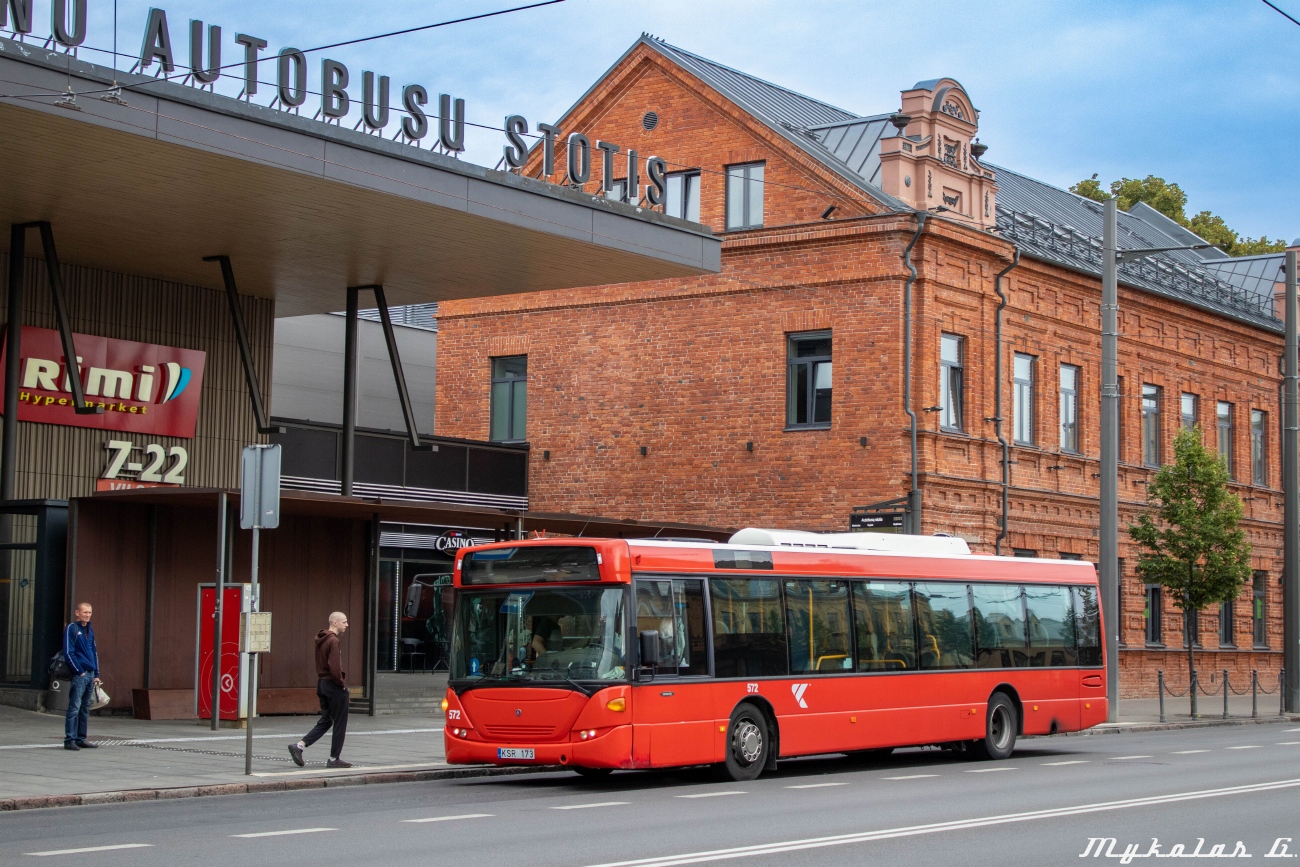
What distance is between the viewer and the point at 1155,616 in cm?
3953

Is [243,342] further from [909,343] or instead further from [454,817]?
[454,817]

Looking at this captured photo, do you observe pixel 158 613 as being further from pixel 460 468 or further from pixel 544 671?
pixel 460 468

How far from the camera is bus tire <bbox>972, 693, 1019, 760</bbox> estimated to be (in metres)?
20.9

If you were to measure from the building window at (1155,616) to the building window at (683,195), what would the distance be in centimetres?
1391

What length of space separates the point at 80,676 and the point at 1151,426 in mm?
27657

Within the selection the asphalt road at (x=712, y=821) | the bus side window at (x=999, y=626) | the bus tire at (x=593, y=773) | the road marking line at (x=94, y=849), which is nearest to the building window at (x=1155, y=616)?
the bus side window at (x=999, y=626)

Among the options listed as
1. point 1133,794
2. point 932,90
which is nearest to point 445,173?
point 1133,794

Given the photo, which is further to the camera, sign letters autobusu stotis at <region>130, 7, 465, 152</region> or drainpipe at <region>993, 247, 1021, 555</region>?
drainpipe at <region>993, 247, 1021, 555</region>

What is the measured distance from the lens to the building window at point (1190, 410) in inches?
1607

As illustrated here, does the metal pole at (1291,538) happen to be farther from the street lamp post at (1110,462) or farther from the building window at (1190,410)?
the building window at (1190,410)

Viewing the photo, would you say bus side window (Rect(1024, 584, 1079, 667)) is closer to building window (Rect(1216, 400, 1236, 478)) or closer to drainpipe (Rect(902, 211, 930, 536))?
drainpipe (Rect(902, 211, 930, 536))

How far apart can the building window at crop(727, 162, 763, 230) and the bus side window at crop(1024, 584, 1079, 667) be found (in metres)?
13.2

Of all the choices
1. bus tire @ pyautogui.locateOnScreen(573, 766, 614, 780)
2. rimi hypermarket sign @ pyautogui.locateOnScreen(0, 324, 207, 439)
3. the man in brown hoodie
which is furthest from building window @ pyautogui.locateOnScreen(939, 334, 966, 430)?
the man in brown hoodie

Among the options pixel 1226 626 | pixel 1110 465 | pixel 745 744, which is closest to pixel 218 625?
pixel 745 744
